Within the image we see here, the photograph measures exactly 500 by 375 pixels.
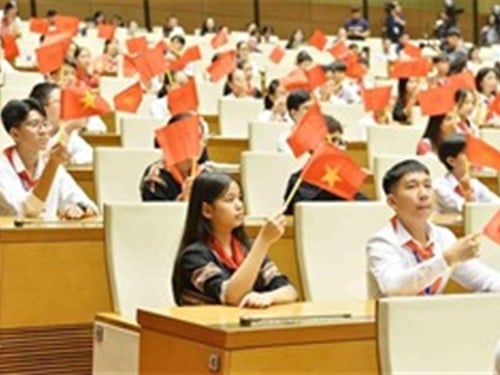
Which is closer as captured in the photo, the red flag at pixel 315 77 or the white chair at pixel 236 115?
the white chair at pixel 236 115

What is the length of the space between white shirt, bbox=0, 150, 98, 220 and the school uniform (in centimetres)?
110

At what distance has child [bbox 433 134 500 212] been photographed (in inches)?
204

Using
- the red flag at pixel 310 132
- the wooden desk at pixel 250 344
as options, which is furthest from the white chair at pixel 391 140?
the wooden desk at pixel 250 344

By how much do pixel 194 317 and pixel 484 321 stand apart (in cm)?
68

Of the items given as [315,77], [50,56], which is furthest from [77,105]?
[315,77]

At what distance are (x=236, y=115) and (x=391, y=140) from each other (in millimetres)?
1529

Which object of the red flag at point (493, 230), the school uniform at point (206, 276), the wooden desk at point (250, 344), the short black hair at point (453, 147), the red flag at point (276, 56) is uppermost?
the red flag at point (276, 56)

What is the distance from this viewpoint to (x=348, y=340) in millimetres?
2906

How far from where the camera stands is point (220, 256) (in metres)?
3.52

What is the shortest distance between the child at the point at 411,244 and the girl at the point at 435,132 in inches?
106

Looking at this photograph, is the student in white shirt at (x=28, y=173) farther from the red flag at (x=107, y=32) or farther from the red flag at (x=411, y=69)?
the red flag at (x=107, y=32)

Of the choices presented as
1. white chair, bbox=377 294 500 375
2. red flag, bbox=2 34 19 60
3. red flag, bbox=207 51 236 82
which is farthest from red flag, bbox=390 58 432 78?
white chair, bbox=377 294 500 375

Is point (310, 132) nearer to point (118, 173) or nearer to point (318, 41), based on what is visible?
point (118, 173)

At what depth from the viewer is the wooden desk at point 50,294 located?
3.98 m
